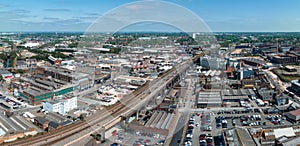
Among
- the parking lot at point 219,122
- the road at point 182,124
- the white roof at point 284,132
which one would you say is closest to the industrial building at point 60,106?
the road at point 182,124

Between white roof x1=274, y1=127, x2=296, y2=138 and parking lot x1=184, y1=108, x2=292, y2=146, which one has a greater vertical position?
white roof x1=274, y1=127, x2=296, y2=138

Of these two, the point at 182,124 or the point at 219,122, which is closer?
the point at 182,124

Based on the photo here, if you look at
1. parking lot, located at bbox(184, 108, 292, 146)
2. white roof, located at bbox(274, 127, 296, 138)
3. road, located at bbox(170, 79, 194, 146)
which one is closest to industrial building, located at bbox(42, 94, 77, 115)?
road, located at bbox(170, 79, 194, 146)

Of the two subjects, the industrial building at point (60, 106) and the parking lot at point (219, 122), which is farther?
the industrial building at point (60, 106)

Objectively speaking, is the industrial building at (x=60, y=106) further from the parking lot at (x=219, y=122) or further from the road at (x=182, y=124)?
the parking lot at (x=219, y=122)

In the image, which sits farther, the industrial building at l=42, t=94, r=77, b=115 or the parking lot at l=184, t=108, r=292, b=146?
the industrial building at l=42, t=94, r=77, b=115

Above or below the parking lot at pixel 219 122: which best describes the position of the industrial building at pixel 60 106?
above

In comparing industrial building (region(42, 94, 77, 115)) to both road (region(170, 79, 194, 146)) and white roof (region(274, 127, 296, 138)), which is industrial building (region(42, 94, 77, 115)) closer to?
road (region(170, 79, 194, 146))

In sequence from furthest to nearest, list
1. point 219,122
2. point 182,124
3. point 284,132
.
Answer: point 219,122
point 182,124
point 284,132

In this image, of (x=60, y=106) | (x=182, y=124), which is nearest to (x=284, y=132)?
(x=182, y=124)

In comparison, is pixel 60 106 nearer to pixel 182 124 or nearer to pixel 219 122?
pixel 182 124

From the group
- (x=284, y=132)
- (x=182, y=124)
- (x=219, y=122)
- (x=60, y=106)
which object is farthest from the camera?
(x=60, y=106)

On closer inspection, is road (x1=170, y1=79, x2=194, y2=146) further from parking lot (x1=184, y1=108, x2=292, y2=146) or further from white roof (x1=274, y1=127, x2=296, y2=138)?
white roof (x1=274, y1=127, x2=296, y2=138)
